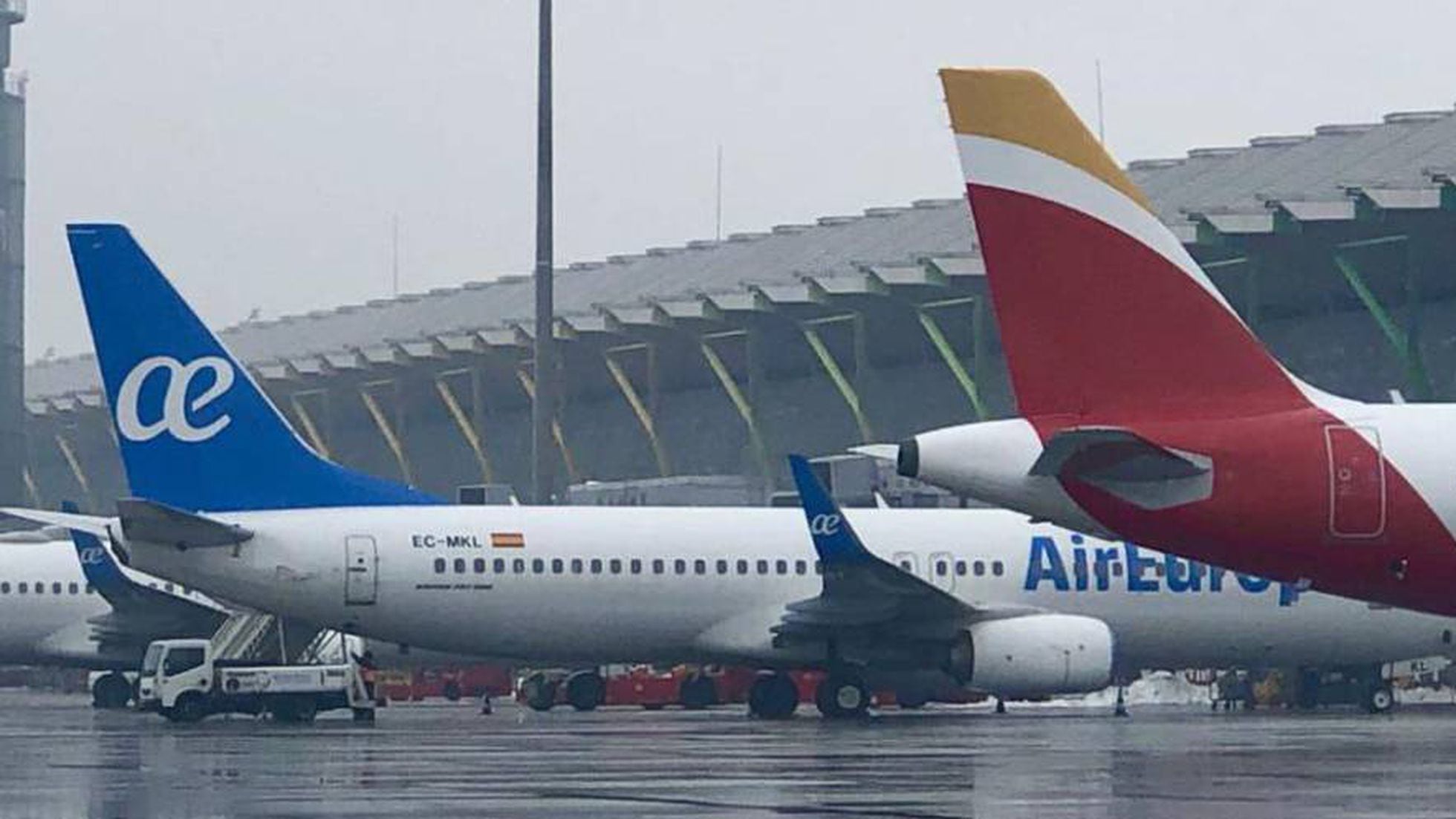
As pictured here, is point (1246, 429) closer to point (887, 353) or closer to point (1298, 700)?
point (1298, 700)

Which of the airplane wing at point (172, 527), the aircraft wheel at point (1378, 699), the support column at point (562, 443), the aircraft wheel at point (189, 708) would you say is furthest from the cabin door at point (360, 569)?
the support column at point (562, 443)

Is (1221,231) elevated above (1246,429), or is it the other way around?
(1221,231)

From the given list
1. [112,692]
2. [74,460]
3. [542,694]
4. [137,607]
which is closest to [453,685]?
[112,692]

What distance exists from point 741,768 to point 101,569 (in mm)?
25466

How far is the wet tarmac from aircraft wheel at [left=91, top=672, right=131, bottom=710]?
10934mm

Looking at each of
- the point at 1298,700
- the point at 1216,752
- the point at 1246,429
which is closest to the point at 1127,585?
the point at 1298,700

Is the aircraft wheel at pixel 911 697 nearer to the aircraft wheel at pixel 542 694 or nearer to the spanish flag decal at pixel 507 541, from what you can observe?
the aircraft wheel at pixel 542 694

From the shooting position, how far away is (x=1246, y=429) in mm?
23672

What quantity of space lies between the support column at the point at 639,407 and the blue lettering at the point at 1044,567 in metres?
36.3

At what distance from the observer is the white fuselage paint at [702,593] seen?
40.2 metres

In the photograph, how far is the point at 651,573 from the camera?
137ft

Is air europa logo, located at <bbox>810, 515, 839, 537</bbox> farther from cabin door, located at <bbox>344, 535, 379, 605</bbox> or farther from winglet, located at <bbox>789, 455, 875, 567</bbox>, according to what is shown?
cabin door, located at <bbox>344, 535, 379, 605</bbox>

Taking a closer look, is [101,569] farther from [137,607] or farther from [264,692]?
[264,692]

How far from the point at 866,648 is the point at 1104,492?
1839 cm
